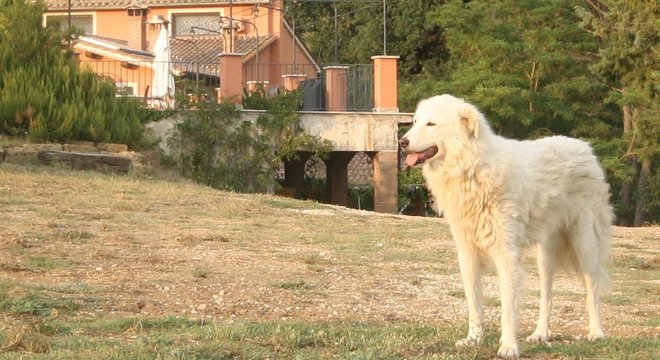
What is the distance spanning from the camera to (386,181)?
1204 inches

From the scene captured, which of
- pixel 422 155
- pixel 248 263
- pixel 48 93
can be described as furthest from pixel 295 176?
pixel 422 155

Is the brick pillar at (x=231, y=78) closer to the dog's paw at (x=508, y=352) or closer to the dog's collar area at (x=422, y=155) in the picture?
the dog's collar area at (x=422, y=155)

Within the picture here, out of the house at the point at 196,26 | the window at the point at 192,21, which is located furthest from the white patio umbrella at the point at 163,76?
the window at the point at 192,21

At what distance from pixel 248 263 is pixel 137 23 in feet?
115

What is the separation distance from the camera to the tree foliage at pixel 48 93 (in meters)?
24.4

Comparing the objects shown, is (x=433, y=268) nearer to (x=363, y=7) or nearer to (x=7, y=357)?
(x=7, y=357)

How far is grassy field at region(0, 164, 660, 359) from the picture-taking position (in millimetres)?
7668

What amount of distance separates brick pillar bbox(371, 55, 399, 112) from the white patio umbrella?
188 inches

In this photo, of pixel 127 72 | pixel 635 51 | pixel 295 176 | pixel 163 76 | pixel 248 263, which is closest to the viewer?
pixel 248 263

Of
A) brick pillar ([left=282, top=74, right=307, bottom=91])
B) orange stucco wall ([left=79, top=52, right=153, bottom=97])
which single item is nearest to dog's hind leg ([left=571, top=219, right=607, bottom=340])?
brick pillar ([left=282, top=74, right=307, bottom=91])

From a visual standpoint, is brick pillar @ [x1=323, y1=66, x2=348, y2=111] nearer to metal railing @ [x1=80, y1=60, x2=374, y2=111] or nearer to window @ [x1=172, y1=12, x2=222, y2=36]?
metal railing @ [x1=80, y1=60, x2=374, y2=111]

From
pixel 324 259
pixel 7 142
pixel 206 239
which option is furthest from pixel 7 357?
pixel 7 142

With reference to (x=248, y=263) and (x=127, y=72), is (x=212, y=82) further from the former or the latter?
(x=248, y=263)

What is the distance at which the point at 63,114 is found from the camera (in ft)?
80.1
